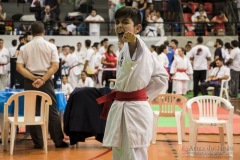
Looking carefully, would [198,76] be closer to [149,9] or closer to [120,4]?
[120,4]

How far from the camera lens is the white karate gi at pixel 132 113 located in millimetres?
4430

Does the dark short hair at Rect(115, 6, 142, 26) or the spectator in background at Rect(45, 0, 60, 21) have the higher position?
the spectator in background at Rect(45, 0, 60, 21)

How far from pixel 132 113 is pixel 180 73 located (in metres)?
12.0

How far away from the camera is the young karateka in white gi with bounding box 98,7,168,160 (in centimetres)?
441

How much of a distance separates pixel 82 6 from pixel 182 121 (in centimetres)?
1300

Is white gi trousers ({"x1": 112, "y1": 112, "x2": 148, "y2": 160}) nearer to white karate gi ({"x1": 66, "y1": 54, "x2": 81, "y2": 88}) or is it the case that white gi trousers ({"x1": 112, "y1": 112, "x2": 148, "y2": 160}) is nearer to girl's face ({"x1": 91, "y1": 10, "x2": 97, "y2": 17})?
white karate gi ({"x1": 66, "y1": 54, "x2": 81, "y2": 88})

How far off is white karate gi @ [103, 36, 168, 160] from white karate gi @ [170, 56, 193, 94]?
11.7 meters

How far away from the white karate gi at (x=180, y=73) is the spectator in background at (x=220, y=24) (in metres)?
4.42

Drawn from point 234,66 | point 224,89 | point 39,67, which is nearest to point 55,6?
point 234,66

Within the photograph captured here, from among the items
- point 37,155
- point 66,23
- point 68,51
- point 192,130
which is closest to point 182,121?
point 192,130

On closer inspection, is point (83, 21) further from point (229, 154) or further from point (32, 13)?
point (229, 154)

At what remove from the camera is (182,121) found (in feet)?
29.6

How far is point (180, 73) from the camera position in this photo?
16422mm

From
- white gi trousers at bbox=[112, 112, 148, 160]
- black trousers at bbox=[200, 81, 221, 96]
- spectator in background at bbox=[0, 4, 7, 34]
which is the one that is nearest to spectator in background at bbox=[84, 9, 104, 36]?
spectator in background at bbox=[0, 4, 7, 34]
